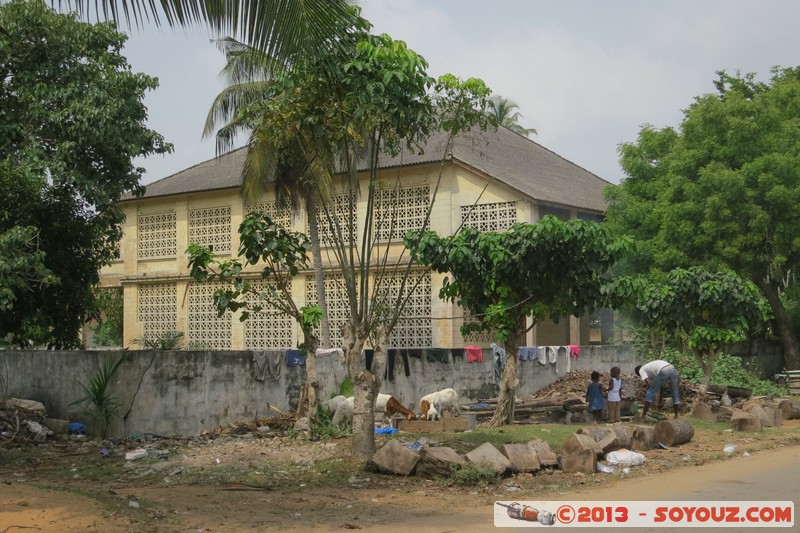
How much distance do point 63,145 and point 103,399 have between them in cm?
515

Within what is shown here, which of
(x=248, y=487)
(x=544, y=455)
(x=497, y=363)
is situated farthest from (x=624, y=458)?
(x=497, y=363)

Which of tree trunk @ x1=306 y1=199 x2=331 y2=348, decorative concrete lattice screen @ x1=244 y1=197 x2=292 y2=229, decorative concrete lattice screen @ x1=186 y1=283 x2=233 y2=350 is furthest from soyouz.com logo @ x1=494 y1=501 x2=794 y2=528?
decorative concrete lattice screen @ x1=186 y1=283 x2=233 y2=350

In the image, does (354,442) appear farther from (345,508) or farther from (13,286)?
(13,286)

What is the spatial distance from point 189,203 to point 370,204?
21764mm

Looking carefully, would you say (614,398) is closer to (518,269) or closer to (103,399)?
(518,269)

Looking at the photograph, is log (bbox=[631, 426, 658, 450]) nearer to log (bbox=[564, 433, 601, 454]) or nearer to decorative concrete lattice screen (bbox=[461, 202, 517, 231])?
log (bbox=[564, 433, 601, 454])

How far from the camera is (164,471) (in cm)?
1206

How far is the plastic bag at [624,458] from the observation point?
12.5m

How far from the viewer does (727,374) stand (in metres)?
25.4

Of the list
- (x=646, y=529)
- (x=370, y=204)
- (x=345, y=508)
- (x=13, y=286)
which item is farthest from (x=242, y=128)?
(x=646, y=529)

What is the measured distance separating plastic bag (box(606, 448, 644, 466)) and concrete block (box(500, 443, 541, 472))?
55.1 inches

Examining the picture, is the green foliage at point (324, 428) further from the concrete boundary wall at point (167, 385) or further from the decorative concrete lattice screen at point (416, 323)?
the decorative concrete lattice screen at point (416, 323)

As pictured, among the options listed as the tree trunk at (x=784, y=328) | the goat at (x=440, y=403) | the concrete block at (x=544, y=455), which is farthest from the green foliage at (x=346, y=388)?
the tree trunk at (x=784, y=328)

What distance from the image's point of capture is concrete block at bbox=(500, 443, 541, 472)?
11.5 meters
